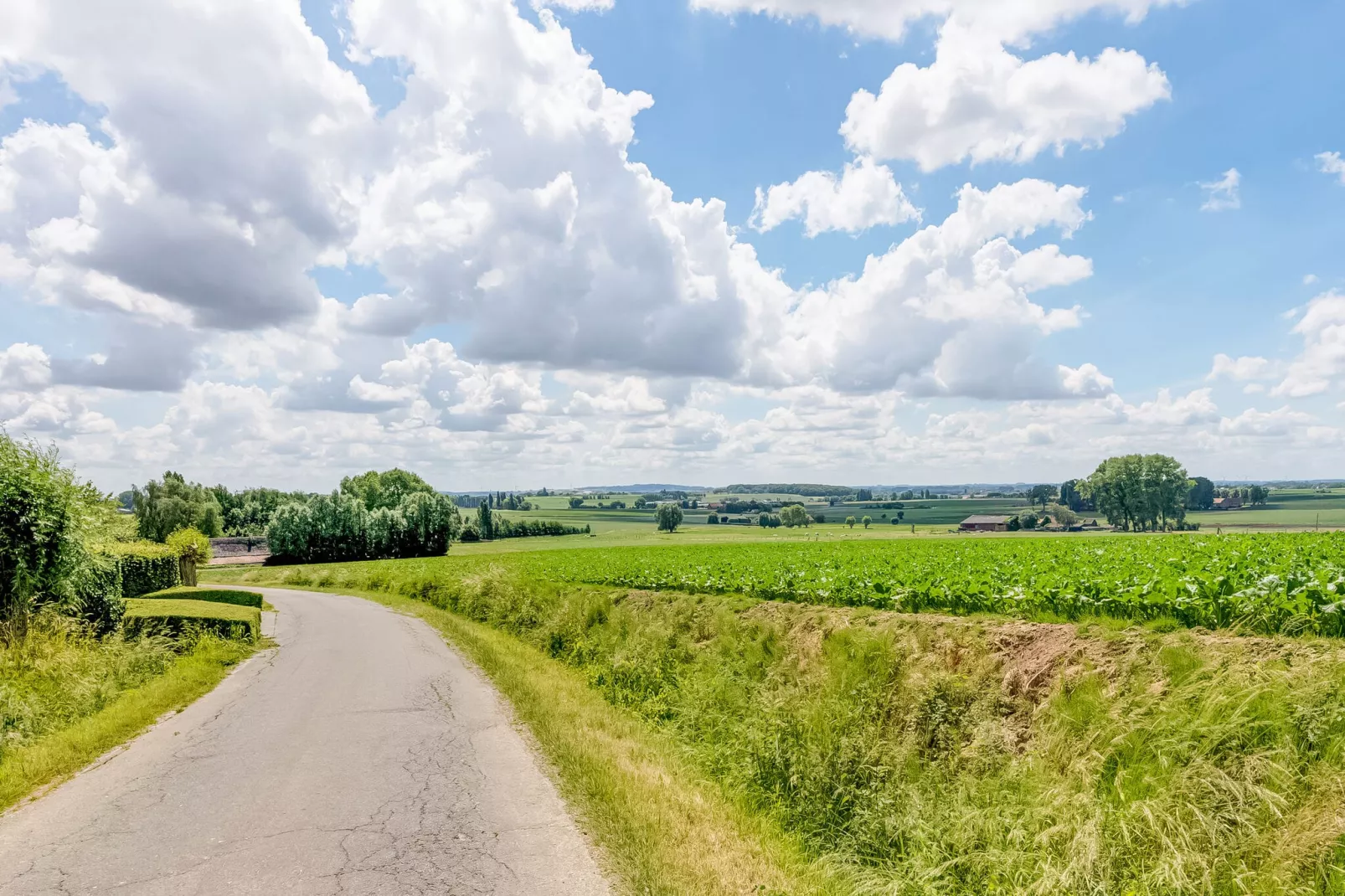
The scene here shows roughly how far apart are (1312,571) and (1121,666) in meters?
3.22

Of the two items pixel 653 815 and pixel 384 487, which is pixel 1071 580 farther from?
pixel 384 487

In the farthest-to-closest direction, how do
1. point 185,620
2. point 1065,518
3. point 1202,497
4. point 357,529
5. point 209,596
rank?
point 1202,497
point 1065,518
point 357,529
point 209,596
point 185,620

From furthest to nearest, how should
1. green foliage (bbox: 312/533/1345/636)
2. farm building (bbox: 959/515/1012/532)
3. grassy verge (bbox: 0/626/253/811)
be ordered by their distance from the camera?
1. farm building (bbox: 959/515/1012/532)
2. grassy verge (bbox: 0/626/253/811)
3. green foliage (bbox: 312/533/1345/636)

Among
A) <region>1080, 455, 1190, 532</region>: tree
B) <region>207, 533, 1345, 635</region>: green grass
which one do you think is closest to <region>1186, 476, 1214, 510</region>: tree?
<region>1080, 455, 1190, 532</region>: tree

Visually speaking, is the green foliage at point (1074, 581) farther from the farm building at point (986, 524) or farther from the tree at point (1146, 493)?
the farm building at point (986, 524)

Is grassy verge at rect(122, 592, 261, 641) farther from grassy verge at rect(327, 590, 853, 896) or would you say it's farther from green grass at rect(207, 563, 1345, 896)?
grassy verge at rect(327, 590, 853, 896)

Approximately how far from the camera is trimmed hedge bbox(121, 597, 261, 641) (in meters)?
18.6

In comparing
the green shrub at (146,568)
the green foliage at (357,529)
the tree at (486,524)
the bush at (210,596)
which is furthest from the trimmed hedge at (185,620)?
the tree at (486,524)

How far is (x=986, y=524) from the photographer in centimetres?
14338

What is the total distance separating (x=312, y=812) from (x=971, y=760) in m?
8.34

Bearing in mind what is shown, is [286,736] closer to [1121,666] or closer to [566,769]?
[566,769]

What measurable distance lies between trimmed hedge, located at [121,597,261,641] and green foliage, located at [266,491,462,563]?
6956cm

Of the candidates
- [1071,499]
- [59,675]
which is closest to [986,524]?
[1071,499]

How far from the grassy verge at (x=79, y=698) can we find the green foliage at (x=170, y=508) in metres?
99.0
